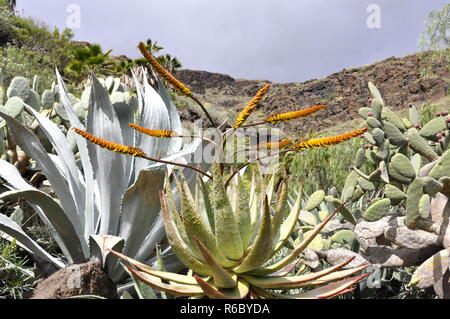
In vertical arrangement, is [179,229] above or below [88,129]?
below

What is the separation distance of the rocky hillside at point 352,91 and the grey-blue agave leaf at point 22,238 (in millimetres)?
46780

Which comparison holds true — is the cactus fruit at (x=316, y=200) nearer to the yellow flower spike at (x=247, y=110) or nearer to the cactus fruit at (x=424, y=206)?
the cactus fruit at (x=424, y=206)

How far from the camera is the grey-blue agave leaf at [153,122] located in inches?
102

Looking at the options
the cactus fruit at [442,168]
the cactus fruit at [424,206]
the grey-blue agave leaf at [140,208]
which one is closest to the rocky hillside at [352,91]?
the grey-blue agave leaf at [140,208]

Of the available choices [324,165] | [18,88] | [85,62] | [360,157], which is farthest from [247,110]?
[85,62]

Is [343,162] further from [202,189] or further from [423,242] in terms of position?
[202,189]

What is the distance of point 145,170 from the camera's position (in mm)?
2059

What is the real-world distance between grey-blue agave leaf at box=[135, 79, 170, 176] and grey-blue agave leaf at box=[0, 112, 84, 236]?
42 centimetres

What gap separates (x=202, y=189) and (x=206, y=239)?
0.75ft

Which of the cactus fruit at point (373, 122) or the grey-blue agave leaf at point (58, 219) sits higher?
the cactus fruit at point (373, 122)

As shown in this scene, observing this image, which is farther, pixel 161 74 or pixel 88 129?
pixel 88 129

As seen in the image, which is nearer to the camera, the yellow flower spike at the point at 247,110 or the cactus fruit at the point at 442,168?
the yellow flower spike at the point at 247,110

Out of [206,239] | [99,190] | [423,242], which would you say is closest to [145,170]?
[99,190]

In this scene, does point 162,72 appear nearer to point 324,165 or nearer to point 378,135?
point 378,135
